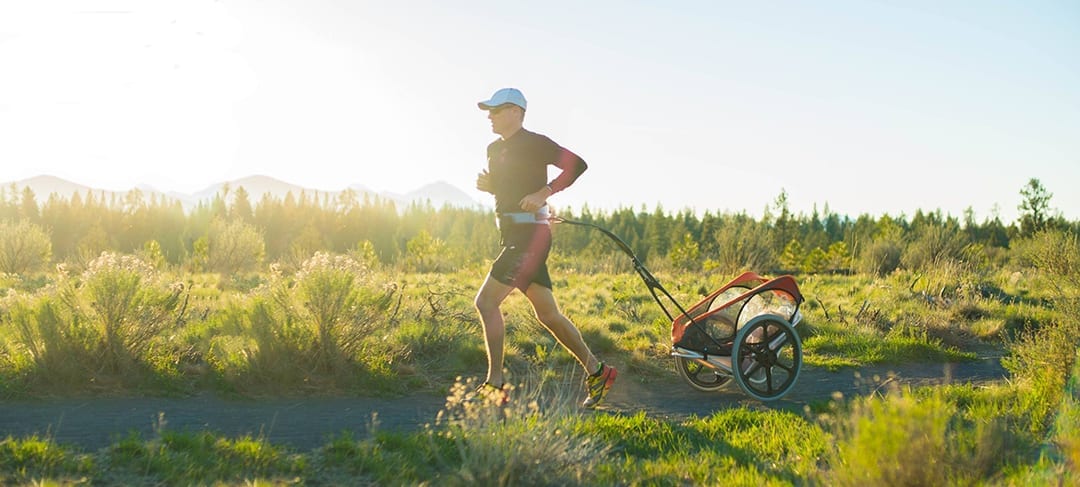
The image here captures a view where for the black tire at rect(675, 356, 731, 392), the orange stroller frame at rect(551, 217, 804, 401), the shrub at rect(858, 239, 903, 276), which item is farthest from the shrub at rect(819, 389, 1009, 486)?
the shrub at rect(858, 239, 903, 276)

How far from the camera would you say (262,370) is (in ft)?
21.9

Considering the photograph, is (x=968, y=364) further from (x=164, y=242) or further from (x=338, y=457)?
(x=164, y=242)

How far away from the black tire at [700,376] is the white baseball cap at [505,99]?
9.04ft

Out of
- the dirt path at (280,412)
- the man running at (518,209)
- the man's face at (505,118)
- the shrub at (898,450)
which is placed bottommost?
the dirt path at (280,412)

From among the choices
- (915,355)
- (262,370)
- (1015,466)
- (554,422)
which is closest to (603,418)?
(554,422)

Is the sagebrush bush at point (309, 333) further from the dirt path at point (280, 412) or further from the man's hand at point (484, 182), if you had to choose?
the man's hand at point (484, 182)

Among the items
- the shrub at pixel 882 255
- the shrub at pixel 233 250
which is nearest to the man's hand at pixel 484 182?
the shrub at pixel 233 250

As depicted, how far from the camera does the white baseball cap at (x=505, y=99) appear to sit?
5.92 m

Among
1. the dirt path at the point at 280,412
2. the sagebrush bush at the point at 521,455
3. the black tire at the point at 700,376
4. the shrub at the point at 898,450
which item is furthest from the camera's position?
the black tire at the point at 700,376

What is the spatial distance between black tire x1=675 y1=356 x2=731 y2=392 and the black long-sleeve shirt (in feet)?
7.13

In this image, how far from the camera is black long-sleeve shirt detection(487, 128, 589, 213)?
5977mm

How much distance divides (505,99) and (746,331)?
264cm

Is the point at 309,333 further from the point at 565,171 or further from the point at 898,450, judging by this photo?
the point at 898,450

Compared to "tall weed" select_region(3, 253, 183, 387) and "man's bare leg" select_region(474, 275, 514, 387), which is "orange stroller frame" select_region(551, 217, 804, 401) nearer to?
"man's bare leg" select_region(474, 275, 514, 387)
